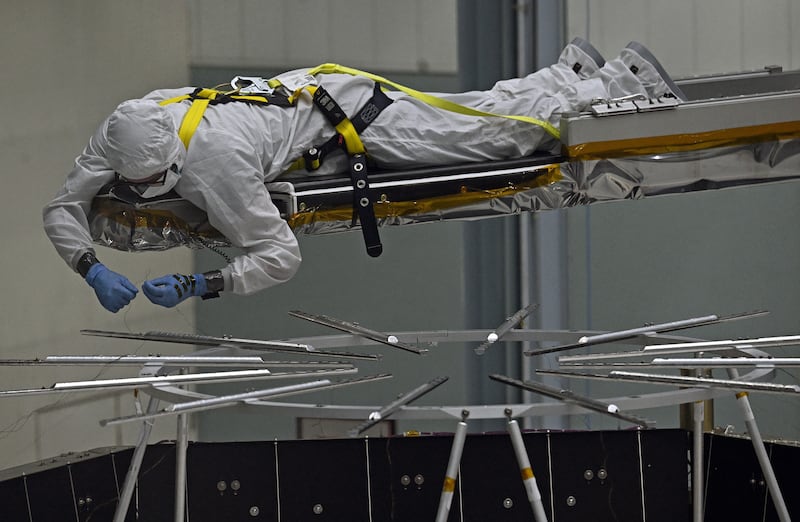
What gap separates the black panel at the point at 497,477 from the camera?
4.21 m

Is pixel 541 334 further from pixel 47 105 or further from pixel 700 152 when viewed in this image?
pixel 47 105

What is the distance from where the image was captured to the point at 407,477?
13.8 feet

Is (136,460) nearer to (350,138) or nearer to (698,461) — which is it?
(350,138)

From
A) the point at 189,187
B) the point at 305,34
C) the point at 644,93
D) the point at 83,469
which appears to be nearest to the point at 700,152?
the point at 644,93

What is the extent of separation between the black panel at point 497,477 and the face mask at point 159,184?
4.67 feet

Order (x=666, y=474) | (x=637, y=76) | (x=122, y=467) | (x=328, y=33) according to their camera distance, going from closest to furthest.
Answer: (x=637, y=76), (x=666, y=474), (x=122, y=467), (x=328, y=33)

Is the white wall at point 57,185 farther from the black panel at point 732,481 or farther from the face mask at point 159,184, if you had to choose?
the black panel at point 732,481

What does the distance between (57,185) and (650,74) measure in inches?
119

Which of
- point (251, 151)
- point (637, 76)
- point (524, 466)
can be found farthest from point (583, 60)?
point (524, 466)

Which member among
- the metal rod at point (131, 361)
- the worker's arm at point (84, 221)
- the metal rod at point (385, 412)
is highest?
the worker's arm at point (84, 221)

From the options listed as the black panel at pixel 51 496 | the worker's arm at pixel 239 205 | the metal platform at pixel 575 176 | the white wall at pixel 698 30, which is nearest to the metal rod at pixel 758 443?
the metal platform at pixel 575 176

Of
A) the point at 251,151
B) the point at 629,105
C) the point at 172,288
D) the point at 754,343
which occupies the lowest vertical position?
the point at 754,343

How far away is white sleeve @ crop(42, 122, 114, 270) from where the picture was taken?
3.79 meters

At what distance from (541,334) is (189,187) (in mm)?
1552
